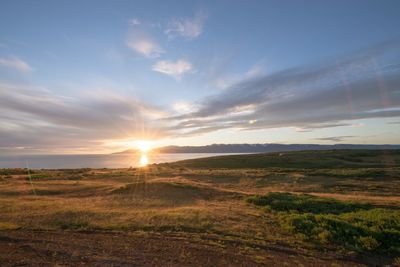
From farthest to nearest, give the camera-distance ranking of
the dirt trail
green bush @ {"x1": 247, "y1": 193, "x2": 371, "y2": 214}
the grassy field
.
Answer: green bush @ {"x1": 247, "y1": 193, "x2": 371, "y2": 214} < the grassy field < the dirt trail

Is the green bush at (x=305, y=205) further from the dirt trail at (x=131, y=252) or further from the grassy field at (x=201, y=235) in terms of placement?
the dirt trail at (x=131, y=252)

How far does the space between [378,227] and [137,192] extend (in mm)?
21505

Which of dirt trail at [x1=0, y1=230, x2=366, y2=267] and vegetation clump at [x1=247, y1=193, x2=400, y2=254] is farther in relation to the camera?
vegetation clump at [x1=247, y1=193, x2=400, y2=254]

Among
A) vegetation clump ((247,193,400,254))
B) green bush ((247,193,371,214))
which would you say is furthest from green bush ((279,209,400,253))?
green bush ((247,193,371,214))

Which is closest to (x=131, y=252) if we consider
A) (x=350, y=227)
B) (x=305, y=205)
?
(x=350, y=227)

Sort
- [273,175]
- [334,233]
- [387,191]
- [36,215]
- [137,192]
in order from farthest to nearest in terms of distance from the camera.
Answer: [273,175] → [387,191] → [137,192] → [36,215] → [334,233]

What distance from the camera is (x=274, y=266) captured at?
10047 millimetres

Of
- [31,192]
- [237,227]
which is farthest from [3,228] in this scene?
[31,192]

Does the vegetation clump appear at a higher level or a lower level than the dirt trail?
lower

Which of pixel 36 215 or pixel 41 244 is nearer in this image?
pixel 41 244

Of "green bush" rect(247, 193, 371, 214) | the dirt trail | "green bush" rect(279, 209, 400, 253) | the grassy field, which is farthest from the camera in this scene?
"green bush" rect(247, 193, 371, 214)

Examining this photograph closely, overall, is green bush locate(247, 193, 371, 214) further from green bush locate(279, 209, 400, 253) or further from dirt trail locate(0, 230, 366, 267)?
dirt trail locate(0, 230, 366, 267)

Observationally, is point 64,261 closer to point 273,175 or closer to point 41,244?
point 41,244

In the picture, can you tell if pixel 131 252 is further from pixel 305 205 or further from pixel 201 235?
pixel 305 205
